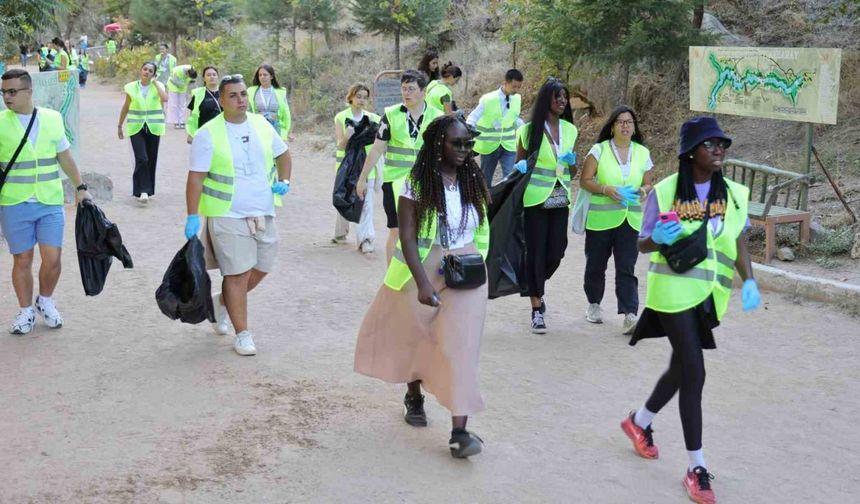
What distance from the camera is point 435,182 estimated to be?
534cm

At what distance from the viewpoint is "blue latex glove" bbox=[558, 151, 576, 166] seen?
7691 mm

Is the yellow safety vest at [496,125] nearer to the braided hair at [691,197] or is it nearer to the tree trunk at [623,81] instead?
the tree trunk at [623,81]

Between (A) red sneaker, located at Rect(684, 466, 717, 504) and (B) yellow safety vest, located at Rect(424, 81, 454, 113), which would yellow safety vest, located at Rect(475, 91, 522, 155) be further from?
(A) red sneaker, located at Rect(684, 466, 717, 504)

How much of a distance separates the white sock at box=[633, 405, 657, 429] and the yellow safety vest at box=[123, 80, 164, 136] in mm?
9202

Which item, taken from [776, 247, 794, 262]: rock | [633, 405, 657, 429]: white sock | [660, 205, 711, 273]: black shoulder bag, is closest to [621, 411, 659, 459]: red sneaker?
[633, 405, 657, 429]: white sock

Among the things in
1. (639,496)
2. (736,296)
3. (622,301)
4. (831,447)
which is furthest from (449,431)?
(736,296)

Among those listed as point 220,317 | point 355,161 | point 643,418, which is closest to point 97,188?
point 355,161

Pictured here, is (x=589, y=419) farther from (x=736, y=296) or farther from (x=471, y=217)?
(x=736, y=296)

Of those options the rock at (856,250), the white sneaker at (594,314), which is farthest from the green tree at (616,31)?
the white sneaker at (594,314)

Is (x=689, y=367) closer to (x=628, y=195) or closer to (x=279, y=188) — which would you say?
(x=628, y=195)

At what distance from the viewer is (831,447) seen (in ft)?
18.5

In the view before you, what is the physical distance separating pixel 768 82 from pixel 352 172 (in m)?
4.32

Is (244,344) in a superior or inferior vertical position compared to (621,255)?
inferior

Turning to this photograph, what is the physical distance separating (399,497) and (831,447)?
95.7 inches
